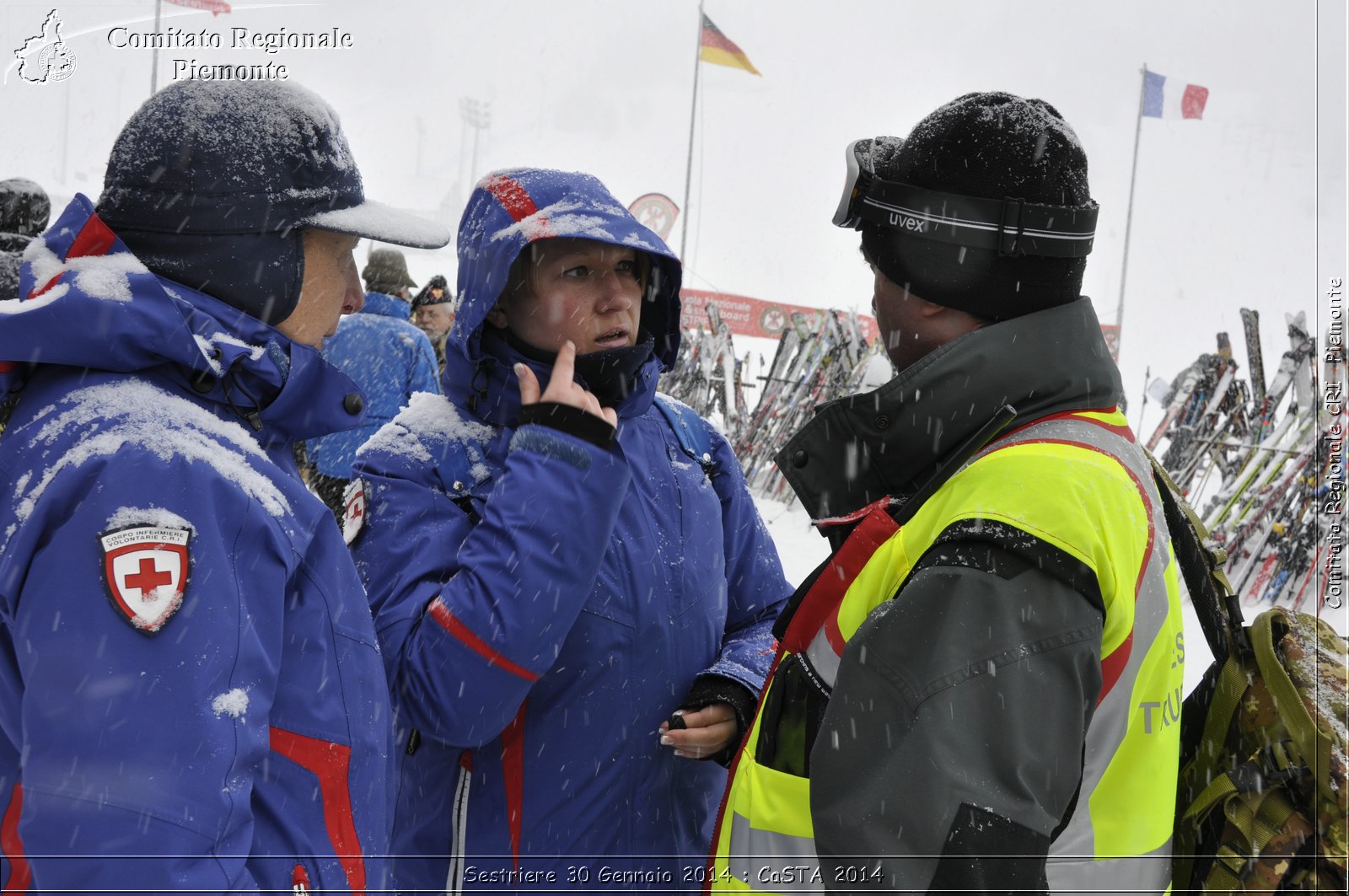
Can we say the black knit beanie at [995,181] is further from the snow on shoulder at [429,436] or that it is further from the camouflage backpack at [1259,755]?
the snow on shoulder at [429,436]

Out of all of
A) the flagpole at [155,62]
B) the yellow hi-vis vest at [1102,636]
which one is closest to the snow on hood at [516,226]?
the yellow hi-vis vest at [1102,636]

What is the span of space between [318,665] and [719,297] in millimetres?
18848

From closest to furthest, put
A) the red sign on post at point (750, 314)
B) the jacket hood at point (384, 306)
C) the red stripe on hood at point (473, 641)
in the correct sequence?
the red stripe on hood at point (473, 641)
the jacket hood at point (384, 306)
the red sign on post at point (750, 314)

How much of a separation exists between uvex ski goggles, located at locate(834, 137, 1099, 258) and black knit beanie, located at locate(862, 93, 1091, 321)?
11 mm

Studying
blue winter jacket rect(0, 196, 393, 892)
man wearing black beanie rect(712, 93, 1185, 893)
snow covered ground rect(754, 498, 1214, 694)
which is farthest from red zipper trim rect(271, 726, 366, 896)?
snow covered ground rect(754, 498, 1214, 694)

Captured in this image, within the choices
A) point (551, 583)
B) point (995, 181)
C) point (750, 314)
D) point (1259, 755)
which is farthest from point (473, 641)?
point (750, 314)

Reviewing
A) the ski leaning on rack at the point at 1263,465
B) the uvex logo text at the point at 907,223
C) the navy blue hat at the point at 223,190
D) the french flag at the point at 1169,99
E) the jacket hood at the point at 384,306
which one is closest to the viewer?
the navy blue hat at the point at 223,190

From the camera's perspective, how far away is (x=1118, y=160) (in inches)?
601

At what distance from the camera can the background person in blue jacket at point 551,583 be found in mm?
1439

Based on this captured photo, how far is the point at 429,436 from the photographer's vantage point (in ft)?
5.53

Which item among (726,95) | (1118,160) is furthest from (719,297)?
(1118,160)

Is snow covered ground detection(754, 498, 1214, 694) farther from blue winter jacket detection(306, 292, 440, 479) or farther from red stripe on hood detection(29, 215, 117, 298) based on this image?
red stripe on hood detection(29, 215, 117, 298)

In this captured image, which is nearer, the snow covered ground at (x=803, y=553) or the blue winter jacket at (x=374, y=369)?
the blue winter jacket at (x=374, y=369)

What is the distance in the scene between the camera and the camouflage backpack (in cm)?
136
